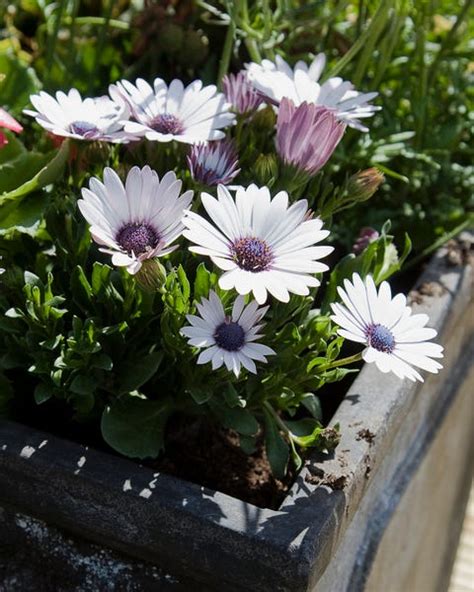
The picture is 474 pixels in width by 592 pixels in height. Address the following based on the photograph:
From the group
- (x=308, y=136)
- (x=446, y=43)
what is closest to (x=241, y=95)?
(x=308, y=136)


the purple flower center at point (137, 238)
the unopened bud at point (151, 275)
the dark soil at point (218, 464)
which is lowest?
the dark soil at point (218, 464)

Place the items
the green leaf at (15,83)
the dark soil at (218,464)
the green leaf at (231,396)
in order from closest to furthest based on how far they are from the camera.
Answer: the green leaf at (231,396), the dark soil at (218,464), the green leaf at (15,83)

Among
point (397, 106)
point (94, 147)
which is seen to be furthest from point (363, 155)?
point (94, 147)

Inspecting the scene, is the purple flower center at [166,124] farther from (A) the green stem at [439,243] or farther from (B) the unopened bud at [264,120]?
(A) the green stem at [439,243]

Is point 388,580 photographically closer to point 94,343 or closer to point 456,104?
point 94,343

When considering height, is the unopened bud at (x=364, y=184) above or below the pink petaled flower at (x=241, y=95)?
below

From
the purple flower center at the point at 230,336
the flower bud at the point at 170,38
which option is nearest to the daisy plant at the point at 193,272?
the purple flower center at the point at 230,336
